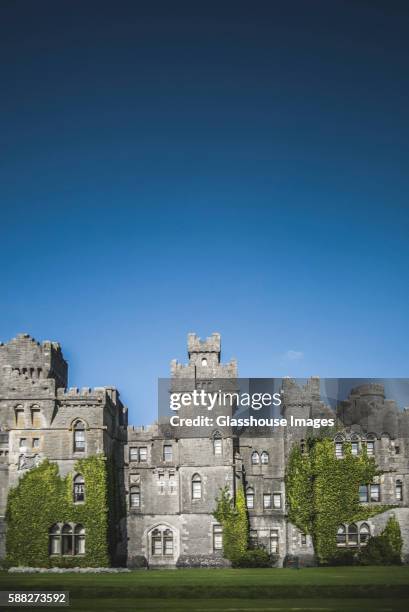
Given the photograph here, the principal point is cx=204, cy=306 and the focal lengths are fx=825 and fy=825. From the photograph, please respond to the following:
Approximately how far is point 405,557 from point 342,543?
14.4ft

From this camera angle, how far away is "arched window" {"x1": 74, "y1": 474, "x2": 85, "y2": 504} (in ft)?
178

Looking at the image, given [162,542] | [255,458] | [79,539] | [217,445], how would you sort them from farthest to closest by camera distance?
[255,458]
[162,542]
[217,445]
[79,539]

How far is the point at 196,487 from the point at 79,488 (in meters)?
8.24

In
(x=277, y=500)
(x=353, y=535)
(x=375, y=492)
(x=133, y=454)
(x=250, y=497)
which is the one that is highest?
(x=133, y=454)

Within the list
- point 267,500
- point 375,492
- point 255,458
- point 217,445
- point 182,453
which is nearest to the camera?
point 182,453

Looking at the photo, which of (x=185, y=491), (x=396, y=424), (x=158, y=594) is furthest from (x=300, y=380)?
(x=158, y=594)

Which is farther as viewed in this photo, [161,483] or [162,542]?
[161,483]

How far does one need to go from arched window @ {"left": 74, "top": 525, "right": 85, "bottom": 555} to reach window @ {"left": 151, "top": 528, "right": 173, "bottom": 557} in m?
6.48

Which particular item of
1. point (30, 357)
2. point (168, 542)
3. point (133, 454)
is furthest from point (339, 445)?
point (30, 357)

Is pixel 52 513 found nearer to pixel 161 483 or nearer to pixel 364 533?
pixel 161 483

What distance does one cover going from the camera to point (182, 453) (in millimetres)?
58000

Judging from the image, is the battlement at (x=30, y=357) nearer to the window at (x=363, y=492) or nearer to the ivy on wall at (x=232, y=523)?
the ivy on wall at (x=232, y=523)

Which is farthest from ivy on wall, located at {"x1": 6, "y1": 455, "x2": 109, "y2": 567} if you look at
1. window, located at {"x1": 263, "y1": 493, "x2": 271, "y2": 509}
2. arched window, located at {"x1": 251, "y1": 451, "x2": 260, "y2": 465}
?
window, located at {"x1": 263, "y1": 493, "x2": 271, "y2": 509}

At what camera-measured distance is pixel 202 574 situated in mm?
48344
